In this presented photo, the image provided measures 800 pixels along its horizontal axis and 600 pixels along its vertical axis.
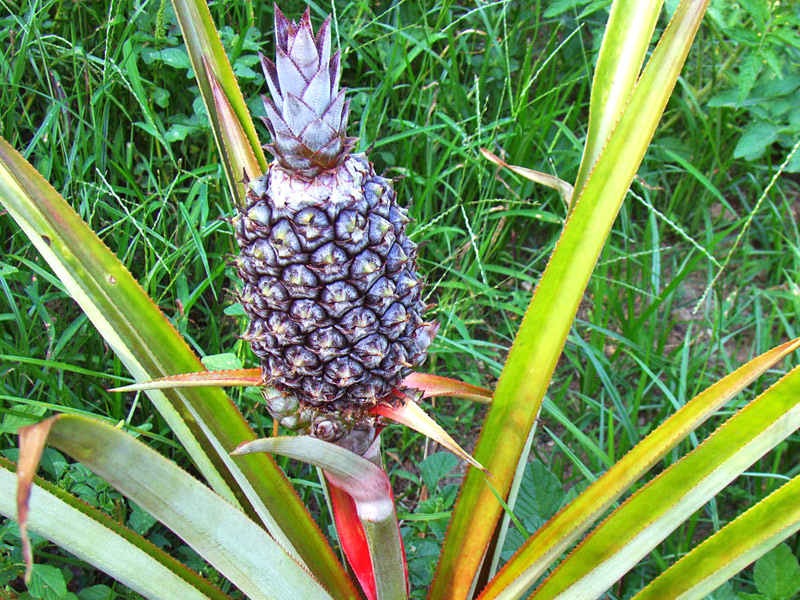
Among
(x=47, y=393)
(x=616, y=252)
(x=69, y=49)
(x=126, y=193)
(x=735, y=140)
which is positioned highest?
(x=69, y=49)

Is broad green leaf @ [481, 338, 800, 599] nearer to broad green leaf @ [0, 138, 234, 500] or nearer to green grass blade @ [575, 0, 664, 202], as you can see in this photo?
green grass blade @ [575, 0, 664, 202]

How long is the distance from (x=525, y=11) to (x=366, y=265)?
234 centimetres

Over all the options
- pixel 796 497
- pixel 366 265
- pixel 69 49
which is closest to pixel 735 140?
pixel 796 497

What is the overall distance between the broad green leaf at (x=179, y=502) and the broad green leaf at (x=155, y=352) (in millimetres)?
345

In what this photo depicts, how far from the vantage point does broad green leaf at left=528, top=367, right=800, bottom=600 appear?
1.36m

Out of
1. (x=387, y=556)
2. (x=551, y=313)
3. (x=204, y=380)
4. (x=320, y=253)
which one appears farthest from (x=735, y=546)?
(x=204, y=380)

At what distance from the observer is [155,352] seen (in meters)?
1.59

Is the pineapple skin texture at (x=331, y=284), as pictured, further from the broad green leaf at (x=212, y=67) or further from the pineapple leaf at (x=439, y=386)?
the broad green leaf at (x=212, y=67)

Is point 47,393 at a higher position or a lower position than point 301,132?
lower

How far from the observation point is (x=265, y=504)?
Answer: 169 cm

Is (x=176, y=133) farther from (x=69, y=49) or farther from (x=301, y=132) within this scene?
(x=301, y=132)

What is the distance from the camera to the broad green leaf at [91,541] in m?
1.25

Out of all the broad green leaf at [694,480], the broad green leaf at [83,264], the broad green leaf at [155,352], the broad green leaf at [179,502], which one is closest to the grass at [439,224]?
the broad green leaf at [155,352]

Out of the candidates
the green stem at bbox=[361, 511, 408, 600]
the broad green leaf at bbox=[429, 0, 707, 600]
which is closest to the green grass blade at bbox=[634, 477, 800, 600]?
the broad green leaf at bbox=[429, 0, 707, 600]
